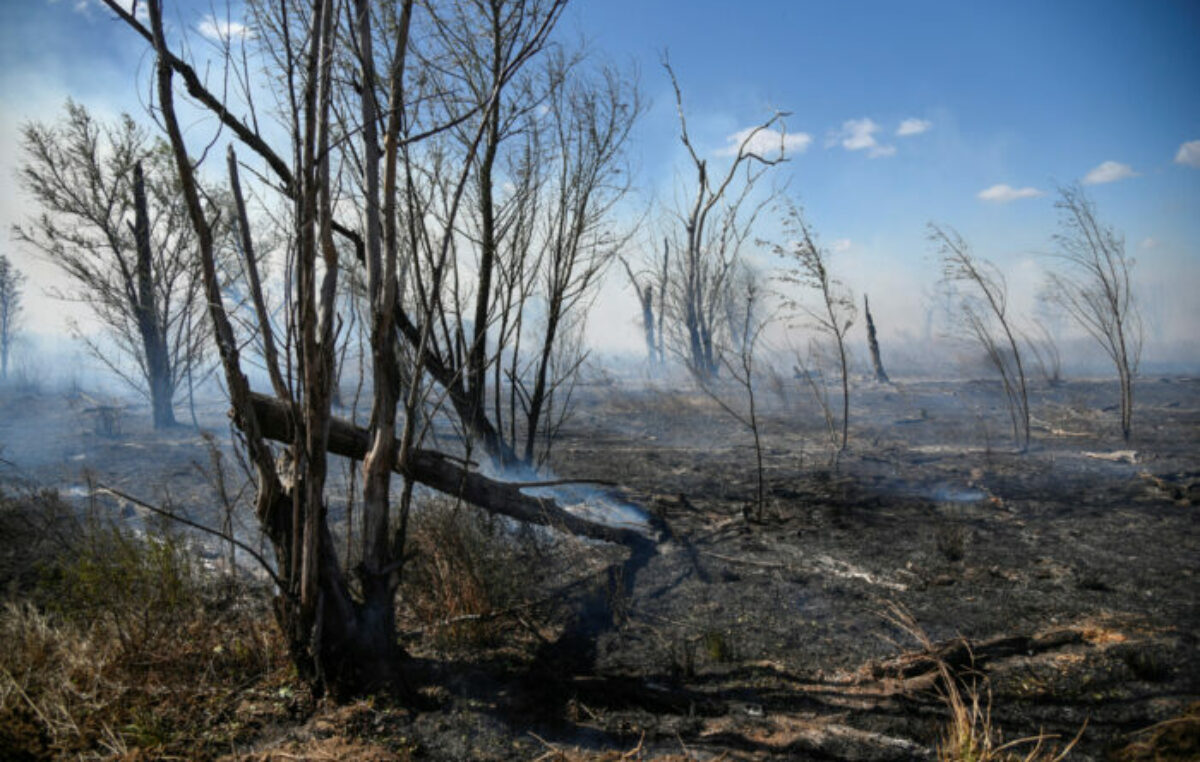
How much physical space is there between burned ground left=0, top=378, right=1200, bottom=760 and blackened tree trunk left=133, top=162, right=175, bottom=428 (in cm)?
696

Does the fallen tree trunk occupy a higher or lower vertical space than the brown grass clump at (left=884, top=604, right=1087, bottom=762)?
higher

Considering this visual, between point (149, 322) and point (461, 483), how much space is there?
42.7 ft

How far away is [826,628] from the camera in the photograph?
3377mm

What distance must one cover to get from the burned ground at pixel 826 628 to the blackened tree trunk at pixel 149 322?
6958mm

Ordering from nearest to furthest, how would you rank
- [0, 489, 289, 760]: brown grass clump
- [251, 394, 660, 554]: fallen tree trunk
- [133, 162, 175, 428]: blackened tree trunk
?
[0, 489, 289, 760]: brown grass clump
[251, 394, 660, 554]: fallen tree trunk
[133, 162, 175, 428]: blackened tree trunk

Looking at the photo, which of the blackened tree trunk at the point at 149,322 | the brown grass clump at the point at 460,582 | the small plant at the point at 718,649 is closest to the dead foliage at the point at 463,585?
the brown grass clump at the point at 460,582

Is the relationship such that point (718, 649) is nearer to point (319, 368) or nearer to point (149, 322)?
point (319, 368)

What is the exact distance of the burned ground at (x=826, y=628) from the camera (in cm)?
240

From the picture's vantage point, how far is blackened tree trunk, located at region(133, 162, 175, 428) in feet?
39.1

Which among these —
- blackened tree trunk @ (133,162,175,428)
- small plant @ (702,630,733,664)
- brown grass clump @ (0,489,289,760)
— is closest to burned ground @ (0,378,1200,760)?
small plant @ (702,630,733,664)

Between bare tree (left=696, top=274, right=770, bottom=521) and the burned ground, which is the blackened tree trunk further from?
bare tree (left=696, top=274, right=770, bottom=521)

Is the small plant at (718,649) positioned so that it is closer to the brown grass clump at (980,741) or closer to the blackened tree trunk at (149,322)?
the brown grass clump at (980,741)

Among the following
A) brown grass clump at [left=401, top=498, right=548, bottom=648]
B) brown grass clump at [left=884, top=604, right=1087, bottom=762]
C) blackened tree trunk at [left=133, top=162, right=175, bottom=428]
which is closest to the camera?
brown grass clump at [left=884, top=604, right=1087, bottom=762]

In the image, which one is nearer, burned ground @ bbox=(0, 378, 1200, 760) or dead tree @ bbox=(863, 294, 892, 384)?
burned ground @ bbox=(0, 378, 1200, 760)
